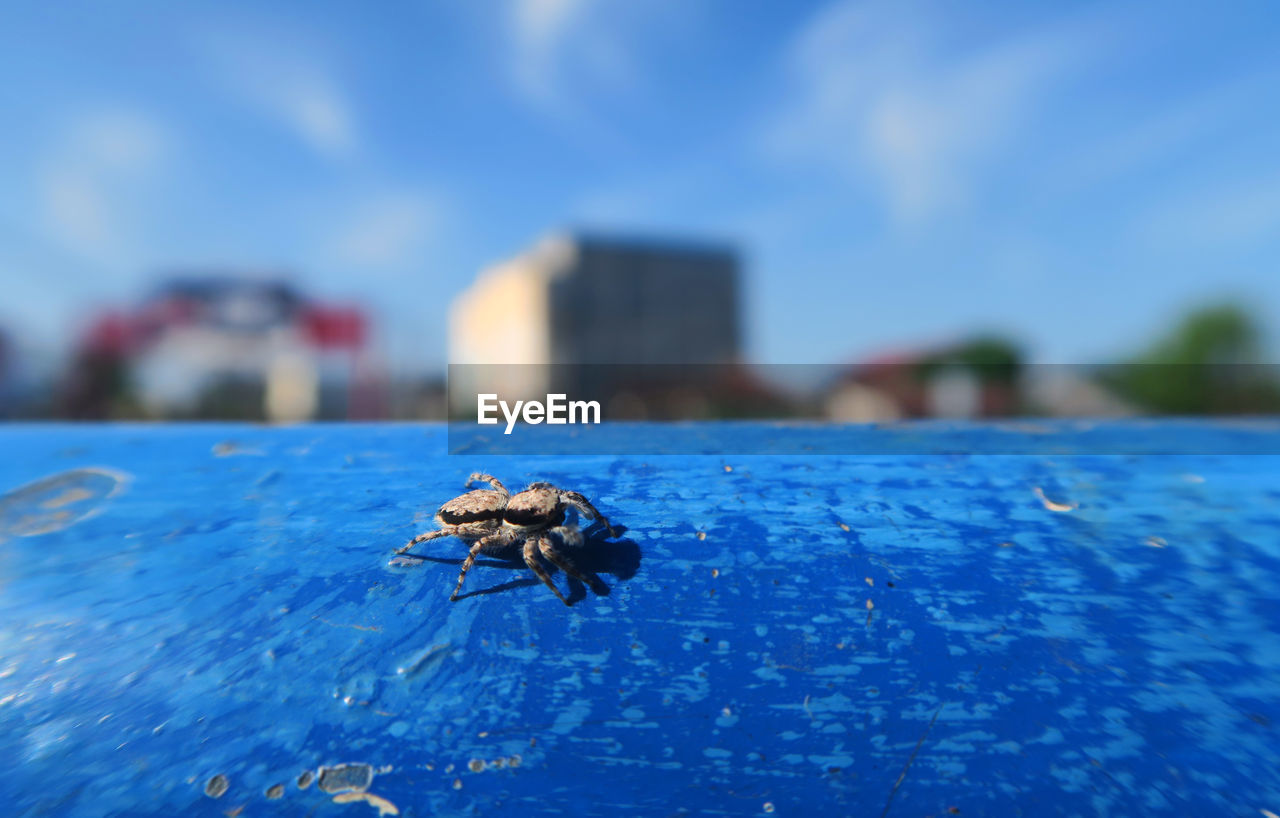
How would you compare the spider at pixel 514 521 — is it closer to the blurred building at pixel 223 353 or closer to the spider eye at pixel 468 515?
the spider eye at pixel 468 515

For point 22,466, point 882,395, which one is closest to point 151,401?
point 22,466

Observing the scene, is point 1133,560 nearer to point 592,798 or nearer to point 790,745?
point 790,745

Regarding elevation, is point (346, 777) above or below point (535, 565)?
below

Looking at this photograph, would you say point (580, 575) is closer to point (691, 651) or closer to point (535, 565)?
point (535, 565)

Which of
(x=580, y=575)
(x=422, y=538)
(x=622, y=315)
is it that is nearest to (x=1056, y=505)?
(x=580, y=575)

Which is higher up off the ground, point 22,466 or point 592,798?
point 22,466

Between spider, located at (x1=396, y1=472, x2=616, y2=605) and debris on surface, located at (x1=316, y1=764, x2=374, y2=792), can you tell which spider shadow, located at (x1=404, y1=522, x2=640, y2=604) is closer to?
spider, located at (x1=396, y1=472, x2=616, y2=605)

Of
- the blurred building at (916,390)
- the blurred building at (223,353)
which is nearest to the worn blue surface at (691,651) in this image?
the blurred building at (223,353)
